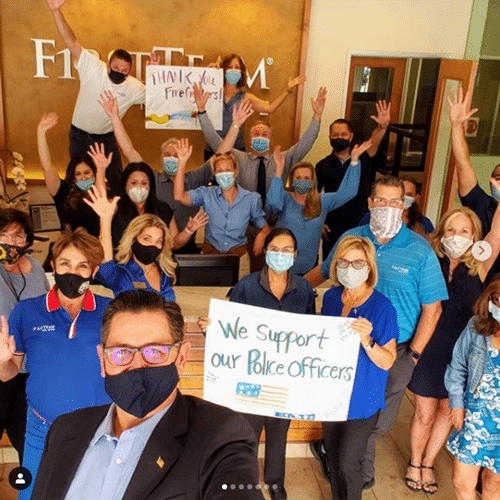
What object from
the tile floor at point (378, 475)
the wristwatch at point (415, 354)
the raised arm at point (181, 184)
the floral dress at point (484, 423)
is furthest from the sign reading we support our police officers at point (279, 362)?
the raised arm at point (181, 184)

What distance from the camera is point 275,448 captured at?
3.48m

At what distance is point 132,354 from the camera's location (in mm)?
1594

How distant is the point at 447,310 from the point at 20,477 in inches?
89.0

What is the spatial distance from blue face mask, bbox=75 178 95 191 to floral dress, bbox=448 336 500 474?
288 cm

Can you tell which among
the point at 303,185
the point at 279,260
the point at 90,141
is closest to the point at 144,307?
the point at 279,260

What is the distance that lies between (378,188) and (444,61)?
198 inches

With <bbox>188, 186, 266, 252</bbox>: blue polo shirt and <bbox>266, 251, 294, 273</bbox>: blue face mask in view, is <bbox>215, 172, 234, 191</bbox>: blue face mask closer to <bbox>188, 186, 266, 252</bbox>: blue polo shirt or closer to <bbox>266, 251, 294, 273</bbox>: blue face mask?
<bbox>188, 186, 266, 252</bbox>: blue polo shirt

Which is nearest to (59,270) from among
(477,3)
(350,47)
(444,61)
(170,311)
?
(170,311)

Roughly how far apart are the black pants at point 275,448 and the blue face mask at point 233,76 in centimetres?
415

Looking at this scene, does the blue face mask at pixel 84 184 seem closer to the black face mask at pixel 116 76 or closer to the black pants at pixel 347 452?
the black face mask at pixel 116 76

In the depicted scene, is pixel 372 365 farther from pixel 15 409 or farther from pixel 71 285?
pixel 15 409

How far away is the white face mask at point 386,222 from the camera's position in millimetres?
3367

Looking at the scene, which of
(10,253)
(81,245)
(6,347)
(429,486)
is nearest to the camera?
(6,347)

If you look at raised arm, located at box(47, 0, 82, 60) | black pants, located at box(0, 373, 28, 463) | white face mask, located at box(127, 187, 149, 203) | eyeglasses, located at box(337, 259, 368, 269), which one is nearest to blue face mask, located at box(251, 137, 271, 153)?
white face mask, located at box(127, 187, 149, 203)
